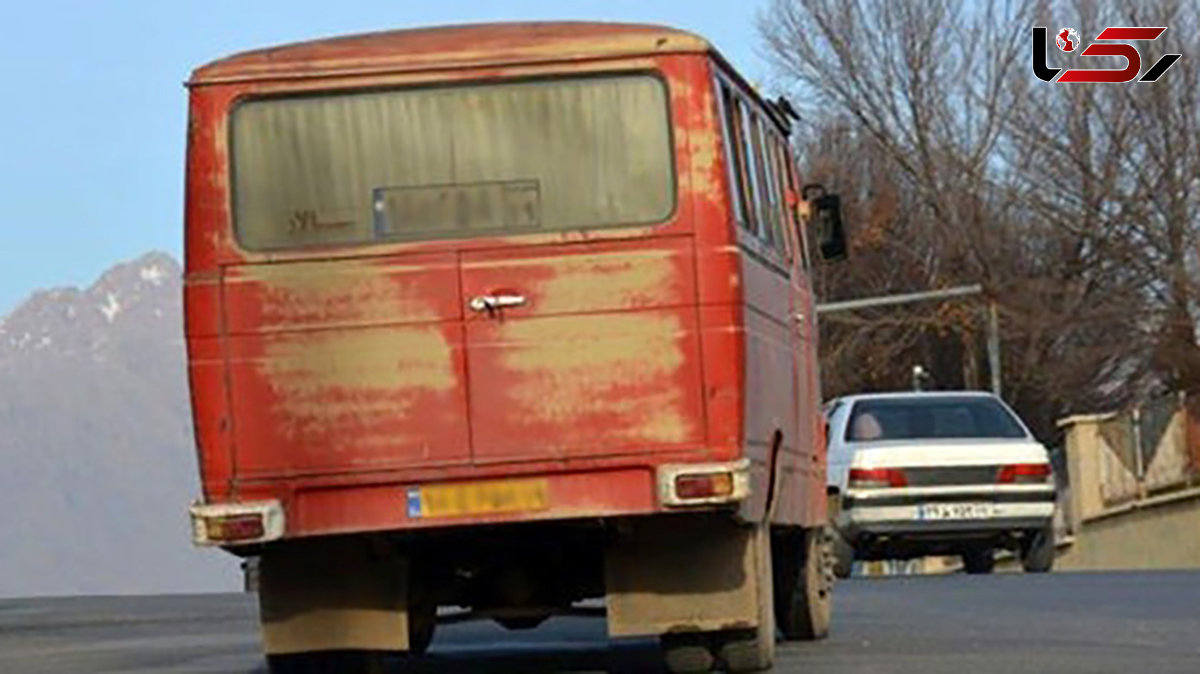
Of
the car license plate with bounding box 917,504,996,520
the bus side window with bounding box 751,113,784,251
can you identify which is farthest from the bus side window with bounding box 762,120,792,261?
the car license plate with bounding box 917,504,996,520

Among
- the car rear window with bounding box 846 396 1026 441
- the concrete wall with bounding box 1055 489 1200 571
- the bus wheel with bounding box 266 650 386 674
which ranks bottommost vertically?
the concrete wall with bounding box 1055 489 1200 571

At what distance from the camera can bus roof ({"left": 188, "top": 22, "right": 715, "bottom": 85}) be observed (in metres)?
13.0

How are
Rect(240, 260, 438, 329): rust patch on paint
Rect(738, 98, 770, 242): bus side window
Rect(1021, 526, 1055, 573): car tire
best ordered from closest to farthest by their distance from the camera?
Rect(240, 260, 438, 329): rust patch on paint → Rect(738, 98, 770, 242): bus side window → Rect(1021, 526, 1055, 573): car tire

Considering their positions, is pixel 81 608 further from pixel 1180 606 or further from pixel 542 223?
pixel 542 223

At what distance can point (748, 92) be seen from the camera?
14422mm

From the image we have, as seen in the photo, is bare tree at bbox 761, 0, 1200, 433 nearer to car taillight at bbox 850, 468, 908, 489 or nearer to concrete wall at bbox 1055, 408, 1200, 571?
concrete wall at bbox 1055, 408, 1200, 571

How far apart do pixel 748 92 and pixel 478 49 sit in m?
1.83

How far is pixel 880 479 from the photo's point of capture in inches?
1043

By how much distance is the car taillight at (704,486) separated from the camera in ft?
41.2

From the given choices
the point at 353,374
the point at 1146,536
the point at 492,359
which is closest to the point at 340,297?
the point at 353,374

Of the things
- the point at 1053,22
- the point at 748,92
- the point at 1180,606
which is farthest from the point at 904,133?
the point at 748,92

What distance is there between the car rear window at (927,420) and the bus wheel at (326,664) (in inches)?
519

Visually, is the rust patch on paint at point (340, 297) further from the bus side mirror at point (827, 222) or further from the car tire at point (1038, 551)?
the car tire at point (1038, 551)

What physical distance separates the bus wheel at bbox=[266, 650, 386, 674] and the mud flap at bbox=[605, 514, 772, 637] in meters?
1.22
